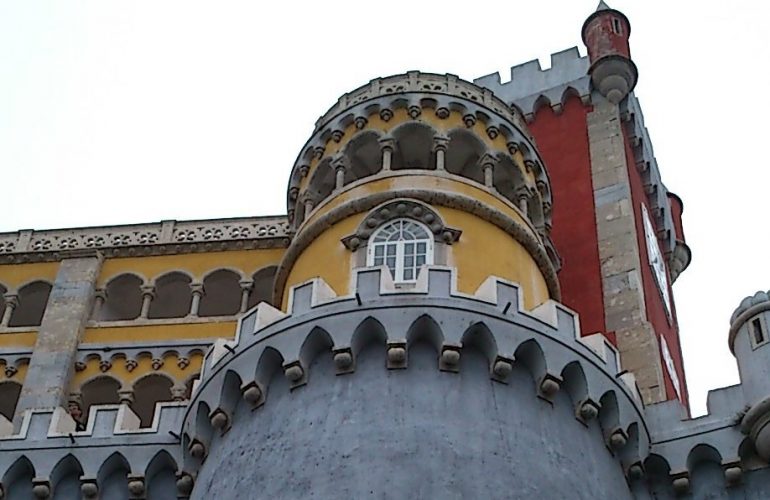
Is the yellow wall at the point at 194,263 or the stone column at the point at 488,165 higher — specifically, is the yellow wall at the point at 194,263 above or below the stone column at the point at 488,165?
above

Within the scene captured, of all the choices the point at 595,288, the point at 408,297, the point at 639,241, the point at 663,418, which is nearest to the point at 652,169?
the point at 639,241

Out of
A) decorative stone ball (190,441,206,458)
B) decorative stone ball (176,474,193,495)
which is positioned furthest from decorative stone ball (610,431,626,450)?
decorative stone ball (176,474,193,495)

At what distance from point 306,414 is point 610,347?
18.2 feet

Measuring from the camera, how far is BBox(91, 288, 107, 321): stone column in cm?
3175

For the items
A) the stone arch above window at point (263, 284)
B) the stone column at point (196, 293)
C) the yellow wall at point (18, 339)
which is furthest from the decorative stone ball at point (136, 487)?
the yellow wall at point (18, 339)

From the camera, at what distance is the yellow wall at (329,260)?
21562 millimetres

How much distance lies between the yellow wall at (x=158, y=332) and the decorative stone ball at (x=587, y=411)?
45.4ft

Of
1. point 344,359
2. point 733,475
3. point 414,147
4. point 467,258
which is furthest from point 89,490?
point 733,475

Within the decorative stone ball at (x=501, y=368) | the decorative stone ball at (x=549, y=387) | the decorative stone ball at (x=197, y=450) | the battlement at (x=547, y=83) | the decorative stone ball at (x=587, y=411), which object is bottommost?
the decorative stone ball at (x=197, y=450)

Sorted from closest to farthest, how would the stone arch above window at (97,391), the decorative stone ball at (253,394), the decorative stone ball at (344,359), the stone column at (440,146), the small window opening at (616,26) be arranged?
the decorative stone ball at (344,359)
the decorative stone ball at (253,394)
the stone column at (440,146)
the stone arch above window at (97,391)
the small window opening at (616,26)

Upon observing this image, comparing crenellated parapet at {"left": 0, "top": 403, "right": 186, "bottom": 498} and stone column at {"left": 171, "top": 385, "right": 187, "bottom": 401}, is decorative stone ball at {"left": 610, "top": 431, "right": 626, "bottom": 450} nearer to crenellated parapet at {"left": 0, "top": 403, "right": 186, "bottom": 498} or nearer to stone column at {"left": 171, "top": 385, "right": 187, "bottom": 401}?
crenellated parapet at {"left": 0, "top": 403, "right": 186, "bottom": 498}

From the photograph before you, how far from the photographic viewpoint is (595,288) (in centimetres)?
2912

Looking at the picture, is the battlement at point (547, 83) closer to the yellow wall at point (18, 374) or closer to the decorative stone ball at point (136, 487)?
the yellow wall at point (18, 374)

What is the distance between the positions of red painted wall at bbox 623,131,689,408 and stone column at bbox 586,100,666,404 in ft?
1.94
